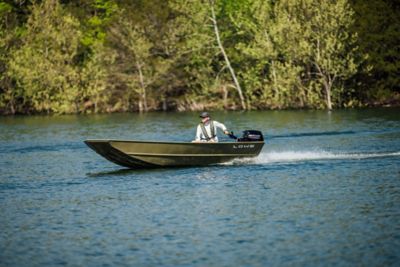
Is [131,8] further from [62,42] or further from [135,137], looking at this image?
[135,137]

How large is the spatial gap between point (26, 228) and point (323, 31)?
200 feet

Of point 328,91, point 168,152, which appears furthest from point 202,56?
point 168,152

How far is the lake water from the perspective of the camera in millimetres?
20406

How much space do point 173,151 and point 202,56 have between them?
2298 inches

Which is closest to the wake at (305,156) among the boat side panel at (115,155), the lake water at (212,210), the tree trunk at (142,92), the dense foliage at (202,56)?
the lake water at (212,210)

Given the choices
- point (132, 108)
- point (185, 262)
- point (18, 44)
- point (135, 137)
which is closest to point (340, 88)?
point (132, 108)

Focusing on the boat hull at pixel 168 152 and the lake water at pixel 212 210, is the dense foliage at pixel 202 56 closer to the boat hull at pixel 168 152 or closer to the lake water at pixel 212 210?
the lake water at pixel 212 210

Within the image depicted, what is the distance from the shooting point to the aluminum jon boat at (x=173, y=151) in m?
34.4

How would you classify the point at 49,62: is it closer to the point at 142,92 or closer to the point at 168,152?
the point at 142,92

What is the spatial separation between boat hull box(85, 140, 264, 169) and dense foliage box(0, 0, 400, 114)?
46561mm

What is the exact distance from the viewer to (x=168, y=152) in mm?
35094

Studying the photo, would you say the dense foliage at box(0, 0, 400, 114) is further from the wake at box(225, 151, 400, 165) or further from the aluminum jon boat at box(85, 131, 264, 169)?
the aluminum jon boat at box(85, 131, 264, 169)

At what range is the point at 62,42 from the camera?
97250 millimetres

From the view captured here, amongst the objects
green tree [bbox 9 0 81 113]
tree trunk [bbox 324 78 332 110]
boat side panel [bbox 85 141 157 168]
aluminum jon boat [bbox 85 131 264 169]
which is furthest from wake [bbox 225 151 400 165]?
green tree [bbox 9 0 81 113]
